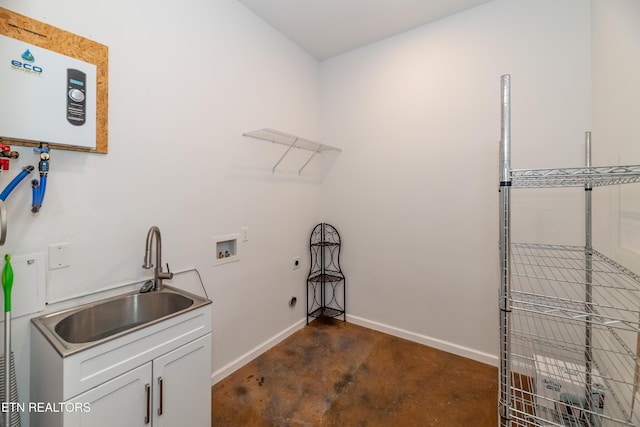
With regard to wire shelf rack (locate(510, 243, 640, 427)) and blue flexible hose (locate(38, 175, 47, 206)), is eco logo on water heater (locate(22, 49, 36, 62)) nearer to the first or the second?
blue flexible hose (locate(38, 175, 47, 206))

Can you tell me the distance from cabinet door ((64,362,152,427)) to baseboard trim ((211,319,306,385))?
2.88 ft

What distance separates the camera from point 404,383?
6.64 ft

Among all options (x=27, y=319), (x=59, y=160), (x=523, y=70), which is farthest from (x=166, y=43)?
(x=523, y=70)

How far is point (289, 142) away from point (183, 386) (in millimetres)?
2044

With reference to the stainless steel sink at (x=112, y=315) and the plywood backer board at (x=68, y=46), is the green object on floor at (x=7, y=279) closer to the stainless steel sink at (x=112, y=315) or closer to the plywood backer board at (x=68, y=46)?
the stainless steel sink at (x=112, y=315)

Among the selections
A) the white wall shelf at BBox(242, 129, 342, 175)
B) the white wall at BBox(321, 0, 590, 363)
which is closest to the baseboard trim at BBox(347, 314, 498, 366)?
the white wall at BBox(321, 0, 590, 363)

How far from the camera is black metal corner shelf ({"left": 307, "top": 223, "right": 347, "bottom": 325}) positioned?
304 centimetres

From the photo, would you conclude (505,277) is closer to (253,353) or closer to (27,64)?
(253,353)

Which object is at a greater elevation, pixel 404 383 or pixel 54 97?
pixel 54 97

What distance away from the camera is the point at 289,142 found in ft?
8.61

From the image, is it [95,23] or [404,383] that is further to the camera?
[404,383]

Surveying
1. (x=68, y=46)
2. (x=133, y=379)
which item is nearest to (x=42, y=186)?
(x=68, y=46)

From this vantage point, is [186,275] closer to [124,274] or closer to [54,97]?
[124,274]

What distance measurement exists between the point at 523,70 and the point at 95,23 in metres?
2.80
